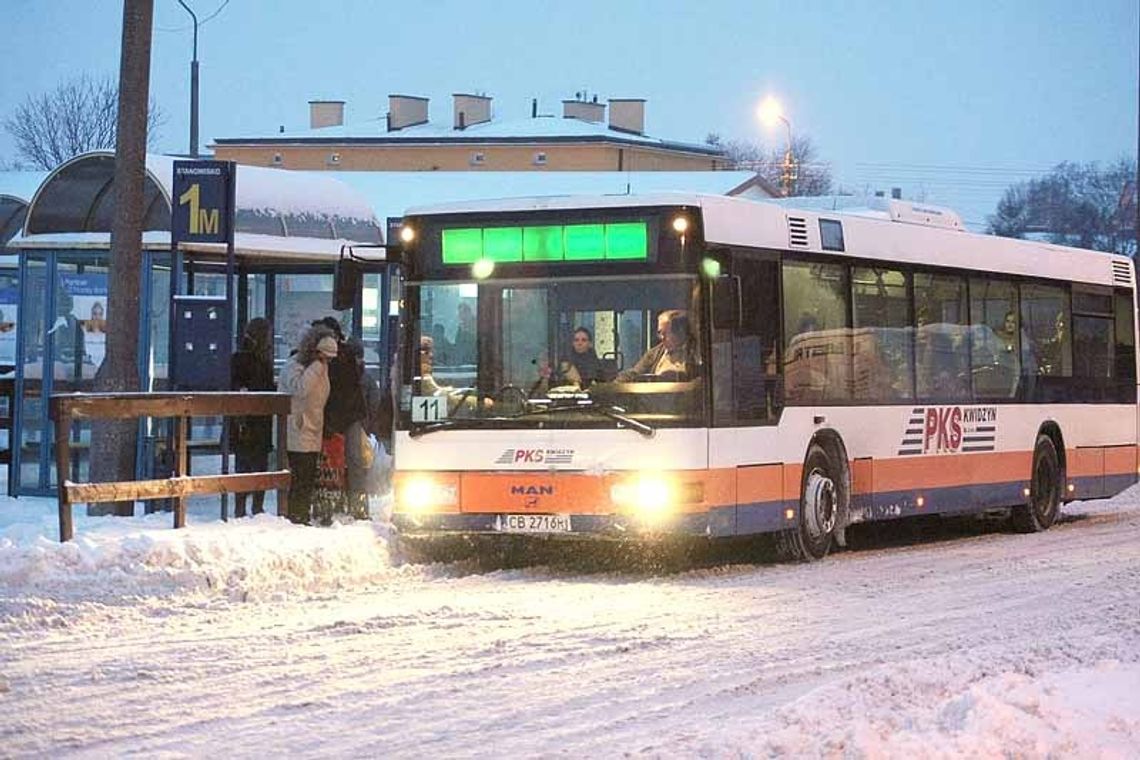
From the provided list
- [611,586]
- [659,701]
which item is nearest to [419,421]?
[611,586]

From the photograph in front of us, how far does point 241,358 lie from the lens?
19.4m

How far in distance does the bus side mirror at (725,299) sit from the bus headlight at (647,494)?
123cm

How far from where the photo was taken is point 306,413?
18.0 metres

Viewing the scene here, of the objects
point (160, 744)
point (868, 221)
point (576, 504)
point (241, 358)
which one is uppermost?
point (868, 221)

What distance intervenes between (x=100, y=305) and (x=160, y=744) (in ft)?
40.9

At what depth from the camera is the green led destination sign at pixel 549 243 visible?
15.7 m

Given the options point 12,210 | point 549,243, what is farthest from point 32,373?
point 12,210

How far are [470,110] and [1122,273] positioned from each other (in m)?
95.9

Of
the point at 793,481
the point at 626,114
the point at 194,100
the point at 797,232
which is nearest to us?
the point at 793,481

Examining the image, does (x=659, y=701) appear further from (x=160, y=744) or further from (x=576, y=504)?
(x=576, y=504)

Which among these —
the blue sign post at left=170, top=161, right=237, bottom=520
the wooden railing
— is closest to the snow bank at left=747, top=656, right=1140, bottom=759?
the wooden railing

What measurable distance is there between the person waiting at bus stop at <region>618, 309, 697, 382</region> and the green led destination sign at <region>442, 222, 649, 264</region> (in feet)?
1.76

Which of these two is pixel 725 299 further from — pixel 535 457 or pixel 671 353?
pixel 535 457

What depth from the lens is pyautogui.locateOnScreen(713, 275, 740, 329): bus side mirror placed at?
15461mm
